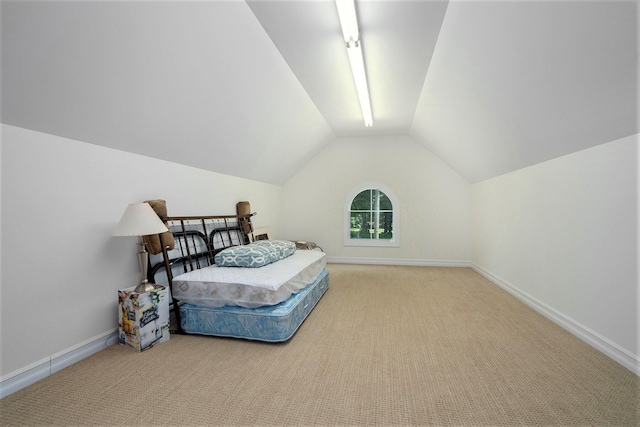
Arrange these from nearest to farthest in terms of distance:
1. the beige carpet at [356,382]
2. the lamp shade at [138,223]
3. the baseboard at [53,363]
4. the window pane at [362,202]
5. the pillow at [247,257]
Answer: the beige carpet at [356,382] < the baseboard at [53,363] < the lamp shade at [138,223] < the pillow at [247,257] < the window pane at [362,202]

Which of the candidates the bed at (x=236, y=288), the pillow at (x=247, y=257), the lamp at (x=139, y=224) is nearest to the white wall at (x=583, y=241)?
the bed at (x=236, y=288)

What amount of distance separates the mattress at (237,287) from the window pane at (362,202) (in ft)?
12.2

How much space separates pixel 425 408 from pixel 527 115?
2748 millimetres

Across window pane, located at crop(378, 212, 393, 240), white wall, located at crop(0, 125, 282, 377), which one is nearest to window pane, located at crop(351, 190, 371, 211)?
window pane, located at crop(378, 212, 393, 240)

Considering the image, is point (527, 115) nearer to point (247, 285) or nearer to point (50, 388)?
point (247, 285)

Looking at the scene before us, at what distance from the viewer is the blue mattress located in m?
2.54

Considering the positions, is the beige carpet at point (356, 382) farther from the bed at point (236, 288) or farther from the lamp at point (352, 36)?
the lamp at point (352, 36)

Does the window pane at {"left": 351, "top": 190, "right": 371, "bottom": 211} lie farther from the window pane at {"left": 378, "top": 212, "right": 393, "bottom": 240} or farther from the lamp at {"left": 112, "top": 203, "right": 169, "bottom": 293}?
the lamp at {"left": 112, "top": 203, "right": 169, "bottom": 293}

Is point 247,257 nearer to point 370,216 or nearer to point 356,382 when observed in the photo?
point 356,382

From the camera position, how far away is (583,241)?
8.63 ft

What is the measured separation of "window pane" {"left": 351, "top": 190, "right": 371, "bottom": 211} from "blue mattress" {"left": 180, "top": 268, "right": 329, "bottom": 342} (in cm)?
392

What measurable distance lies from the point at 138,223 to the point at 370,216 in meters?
4.89

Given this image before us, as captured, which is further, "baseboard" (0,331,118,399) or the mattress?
the mattress

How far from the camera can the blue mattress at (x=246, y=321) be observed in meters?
2.54
